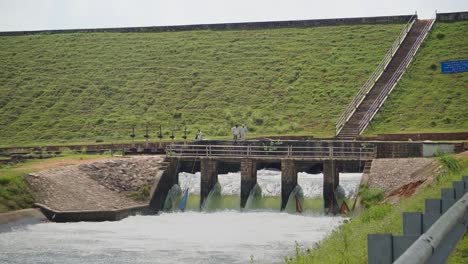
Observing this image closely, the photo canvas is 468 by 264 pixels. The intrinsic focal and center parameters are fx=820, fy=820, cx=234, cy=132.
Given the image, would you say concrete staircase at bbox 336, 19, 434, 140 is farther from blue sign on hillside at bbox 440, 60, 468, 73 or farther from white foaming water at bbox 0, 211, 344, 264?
white foaming water at bbox 0, 211, 344, 264

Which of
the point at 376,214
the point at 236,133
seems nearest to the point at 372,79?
the point at 236,133

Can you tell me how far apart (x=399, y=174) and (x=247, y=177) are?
8.65 m

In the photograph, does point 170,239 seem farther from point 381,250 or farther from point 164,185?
point 381,250

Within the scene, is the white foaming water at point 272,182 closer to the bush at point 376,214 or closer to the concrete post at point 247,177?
Answer: the concrete post at point 247,177

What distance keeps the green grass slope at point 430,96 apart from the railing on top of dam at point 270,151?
7.81 metres

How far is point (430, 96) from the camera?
53844 mm

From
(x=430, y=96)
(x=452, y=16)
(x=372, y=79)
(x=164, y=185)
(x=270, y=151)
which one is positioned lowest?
(x=164, y=185)

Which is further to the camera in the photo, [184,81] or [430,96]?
[184,81]

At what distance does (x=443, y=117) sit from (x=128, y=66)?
1204 inches

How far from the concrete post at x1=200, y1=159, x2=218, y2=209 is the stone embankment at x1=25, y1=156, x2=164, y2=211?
2.13 m

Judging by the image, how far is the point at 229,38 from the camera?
248 feet

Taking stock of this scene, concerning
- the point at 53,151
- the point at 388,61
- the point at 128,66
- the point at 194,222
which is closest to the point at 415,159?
the point at 194,222

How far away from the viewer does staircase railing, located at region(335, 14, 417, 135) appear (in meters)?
52.3

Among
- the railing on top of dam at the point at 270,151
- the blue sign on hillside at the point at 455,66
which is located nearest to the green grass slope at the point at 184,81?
the blue sign on hillside at the point at 455,66
